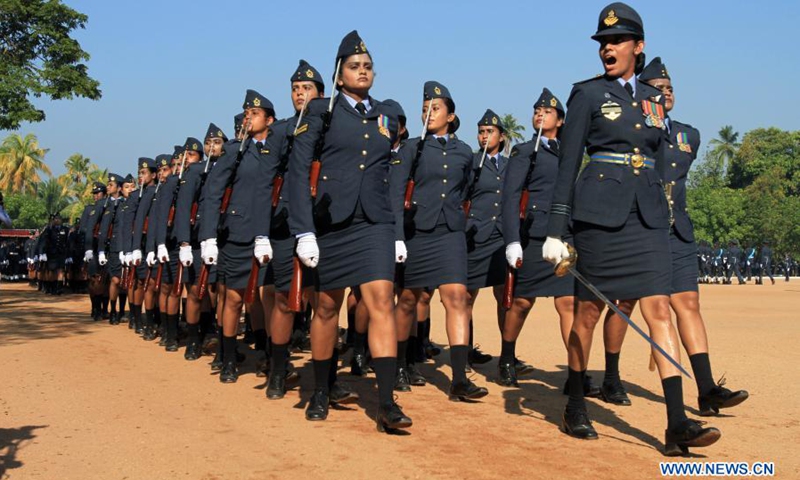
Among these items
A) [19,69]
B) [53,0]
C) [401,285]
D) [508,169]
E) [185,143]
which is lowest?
[401,285]

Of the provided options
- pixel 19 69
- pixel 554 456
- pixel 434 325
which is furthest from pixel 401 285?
pixel 19 69

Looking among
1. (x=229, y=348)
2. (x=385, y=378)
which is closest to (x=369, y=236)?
(x=385, y=378)

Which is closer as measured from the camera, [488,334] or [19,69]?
[488,334]

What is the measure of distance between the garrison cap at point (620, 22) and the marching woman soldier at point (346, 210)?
170 cm

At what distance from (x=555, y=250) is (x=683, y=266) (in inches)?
77.0

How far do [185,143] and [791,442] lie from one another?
8339 mm

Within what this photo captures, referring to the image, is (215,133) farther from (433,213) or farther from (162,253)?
(433,213)

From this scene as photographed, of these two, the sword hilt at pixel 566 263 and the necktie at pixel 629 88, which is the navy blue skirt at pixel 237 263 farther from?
the necktie at pixel 629 88

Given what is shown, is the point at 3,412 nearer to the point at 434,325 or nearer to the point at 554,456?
the point at 554,456

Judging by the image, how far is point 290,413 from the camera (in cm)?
672

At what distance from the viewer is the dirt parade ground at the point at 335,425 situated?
5.02 meters

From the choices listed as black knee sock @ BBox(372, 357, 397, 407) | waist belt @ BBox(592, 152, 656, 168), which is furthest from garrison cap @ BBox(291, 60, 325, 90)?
waist belt @ BBox(592, 152, 656, 168)

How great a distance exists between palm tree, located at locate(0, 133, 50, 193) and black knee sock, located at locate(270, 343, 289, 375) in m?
75.9

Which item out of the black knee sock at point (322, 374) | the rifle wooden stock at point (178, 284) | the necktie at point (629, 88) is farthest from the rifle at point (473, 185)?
the rifle wooden stock at point (178, 284)
